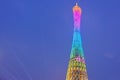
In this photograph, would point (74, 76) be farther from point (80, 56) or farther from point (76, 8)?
point (76, 8)

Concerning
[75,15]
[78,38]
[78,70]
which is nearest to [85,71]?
[78,70]

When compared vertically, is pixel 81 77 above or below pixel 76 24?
below

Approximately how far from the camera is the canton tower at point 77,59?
189 ft

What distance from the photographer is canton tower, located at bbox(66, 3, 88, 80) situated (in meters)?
57.6

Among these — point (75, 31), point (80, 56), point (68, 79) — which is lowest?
point (68, 79)

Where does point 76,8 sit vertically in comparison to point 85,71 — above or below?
above

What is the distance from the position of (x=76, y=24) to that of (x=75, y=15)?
5.49ft

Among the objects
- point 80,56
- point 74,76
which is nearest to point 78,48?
point 80,56

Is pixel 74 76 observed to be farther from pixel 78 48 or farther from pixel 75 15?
pixel 75 15

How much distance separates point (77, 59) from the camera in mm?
58156

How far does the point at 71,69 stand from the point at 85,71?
2.63 metres

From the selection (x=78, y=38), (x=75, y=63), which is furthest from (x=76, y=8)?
(x=75, y=63)

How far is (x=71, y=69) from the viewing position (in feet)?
190

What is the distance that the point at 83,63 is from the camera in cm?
5834
